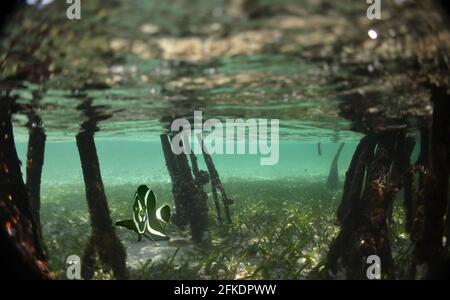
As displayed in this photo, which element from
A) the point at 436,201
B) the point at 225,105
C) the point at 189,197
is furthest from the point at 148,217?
the point at 225,105

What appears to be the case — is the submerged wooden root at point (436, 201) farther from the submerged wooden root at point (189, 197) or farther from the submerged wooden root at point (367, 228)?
the submerged wooden root at point (189, 197)

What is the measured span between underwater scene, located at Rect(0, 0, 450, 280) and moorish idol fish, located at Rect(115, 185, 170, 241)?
0.06ft

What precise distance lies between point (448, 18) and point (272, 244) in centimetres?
757

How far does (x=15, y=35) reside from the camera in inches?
242

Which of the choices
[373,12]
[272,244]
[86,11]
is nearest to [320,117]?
[272,244]

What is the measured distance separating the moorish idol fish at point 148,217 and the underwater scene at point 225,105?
0.06ft

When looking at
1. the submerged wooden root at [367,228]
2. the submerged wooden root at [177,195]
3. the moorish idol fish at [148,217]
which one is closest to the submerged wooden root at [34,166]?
the submerged wooden root at [177,195]

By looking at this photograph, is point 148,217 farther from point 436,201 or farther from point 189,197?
point 189,197

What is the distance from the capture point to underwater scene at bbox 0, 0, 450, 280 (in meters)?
5.64

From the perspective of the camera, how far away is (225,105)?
12938 mm

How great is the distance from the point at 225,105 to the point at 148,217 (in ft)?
28.4

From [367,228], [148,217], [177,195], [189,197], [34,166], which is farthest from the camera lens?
[177,195]

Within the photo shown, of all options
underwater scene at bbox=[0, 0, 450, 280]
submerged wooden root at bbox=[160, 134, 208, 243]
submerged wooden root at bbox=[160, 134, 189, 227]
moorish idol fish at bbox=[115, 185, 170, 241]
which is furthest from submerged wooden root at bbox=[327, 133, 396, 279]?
moorish idol fish at bbox=[115, 185, 170, 241]
